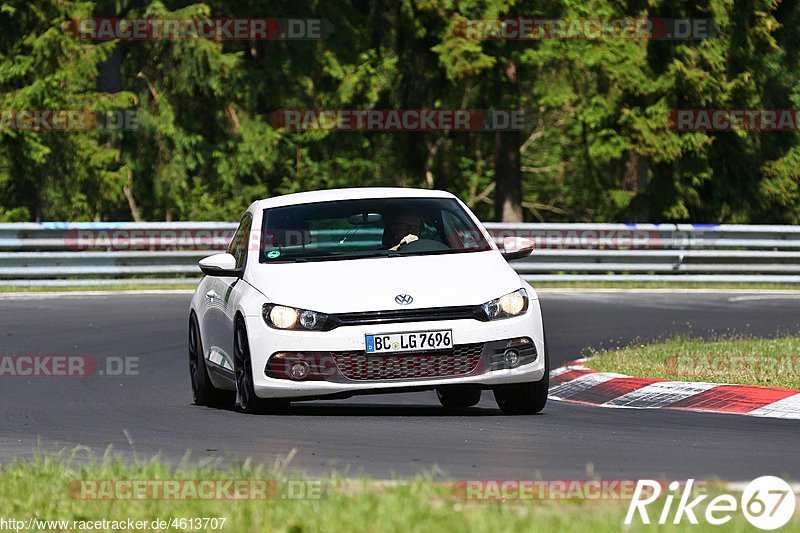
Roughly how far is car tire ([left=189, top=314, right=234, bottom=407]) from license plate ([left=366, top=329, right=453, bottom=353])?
2.22 m

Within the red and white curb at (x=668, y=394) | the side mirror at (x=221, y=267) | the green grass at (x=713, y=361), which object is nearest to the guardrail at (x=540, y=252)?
the green grass at (x=713, y=361)

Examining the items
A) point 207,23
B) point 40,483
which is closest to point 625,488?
point 40,483

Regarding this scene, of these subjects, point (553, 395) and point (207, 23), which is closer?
point (553, 395)

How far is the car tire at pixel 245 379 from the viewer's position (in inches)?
423

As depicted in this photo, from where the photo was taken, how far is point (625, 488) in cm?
693

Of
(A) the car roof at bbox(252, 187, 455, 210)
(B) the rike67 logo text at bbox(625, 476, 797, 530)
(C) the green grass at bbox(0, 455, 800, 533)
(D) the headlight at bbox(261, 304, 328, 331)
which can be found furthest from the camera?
(A) the car roof at bbox(252, 187, 455, 210)

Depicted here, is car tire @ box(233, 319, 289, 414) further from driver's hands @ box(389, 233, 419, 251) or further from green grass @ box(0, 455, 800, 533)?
green grass @ box(0, 455, 800, 533)

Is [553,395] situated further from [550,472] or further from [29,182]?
[29,182]

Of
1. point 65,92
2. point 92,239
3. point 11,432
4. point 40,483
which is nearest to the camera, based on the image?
point 40,483

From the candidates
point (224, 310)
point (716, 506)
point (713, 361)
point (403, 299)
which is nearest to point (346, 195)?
point (224, 310)

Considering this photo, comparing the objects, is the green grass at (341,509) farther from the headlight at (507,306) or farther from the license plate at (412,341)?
the headlight at (507,306)

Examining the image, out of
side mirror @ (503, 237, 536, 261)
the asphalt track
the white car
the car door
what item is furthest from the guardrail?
the white car

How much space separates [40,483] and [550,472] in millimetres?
2288

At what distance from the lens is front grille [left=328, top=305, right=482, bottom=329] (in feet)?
33.7
